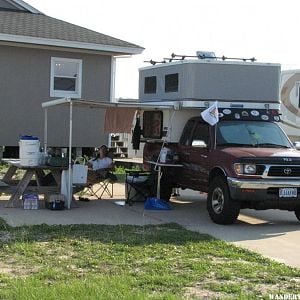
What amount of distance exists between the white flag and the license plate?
1794mm

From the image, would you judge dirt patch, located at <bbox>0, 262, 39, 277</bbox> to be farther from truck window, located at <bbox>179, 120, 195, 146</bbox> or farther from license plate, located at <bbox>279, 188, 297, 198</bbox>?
truck window, located at <bbox>179, 120, 195, 146</bbox>

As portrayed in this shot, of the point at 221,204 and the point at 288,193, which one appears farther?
the point at 221,204

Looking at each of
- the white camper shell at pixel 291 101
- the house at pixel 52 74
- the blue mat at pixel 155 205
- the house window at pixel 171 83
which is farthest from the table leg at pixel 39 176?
the white camper shell at pixel 291 101

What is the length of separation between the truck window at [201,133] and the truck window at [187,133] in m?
0.18

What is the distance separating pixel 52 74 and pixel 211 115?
8.44 metres

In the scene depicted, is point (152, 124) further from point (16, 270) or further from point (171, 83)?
point (16, 270)

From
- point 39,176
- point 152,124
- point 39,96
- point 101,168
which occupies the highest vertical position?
point 39,96

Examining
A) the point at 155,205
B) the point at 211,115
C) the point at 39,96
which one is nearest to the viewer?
the point at 211,115

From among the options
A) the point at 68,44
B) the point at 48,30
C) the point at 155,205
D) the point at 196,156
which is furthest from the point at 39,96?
the point at 196,156

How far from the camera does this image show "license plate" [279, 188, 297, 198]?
9645 mm

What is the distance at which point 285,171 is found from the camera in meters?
9.74

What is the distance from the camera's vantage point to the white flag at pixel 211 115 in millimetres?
10633

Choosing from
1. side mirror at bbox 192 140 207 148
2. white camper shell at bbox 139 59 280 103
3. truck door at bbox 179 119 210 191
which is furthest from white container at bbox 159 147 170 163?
white camper shell at bbox 139 59 280 103

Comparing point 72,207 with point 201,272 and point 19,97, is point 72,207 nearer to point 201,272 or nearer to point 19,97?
point 201,272
